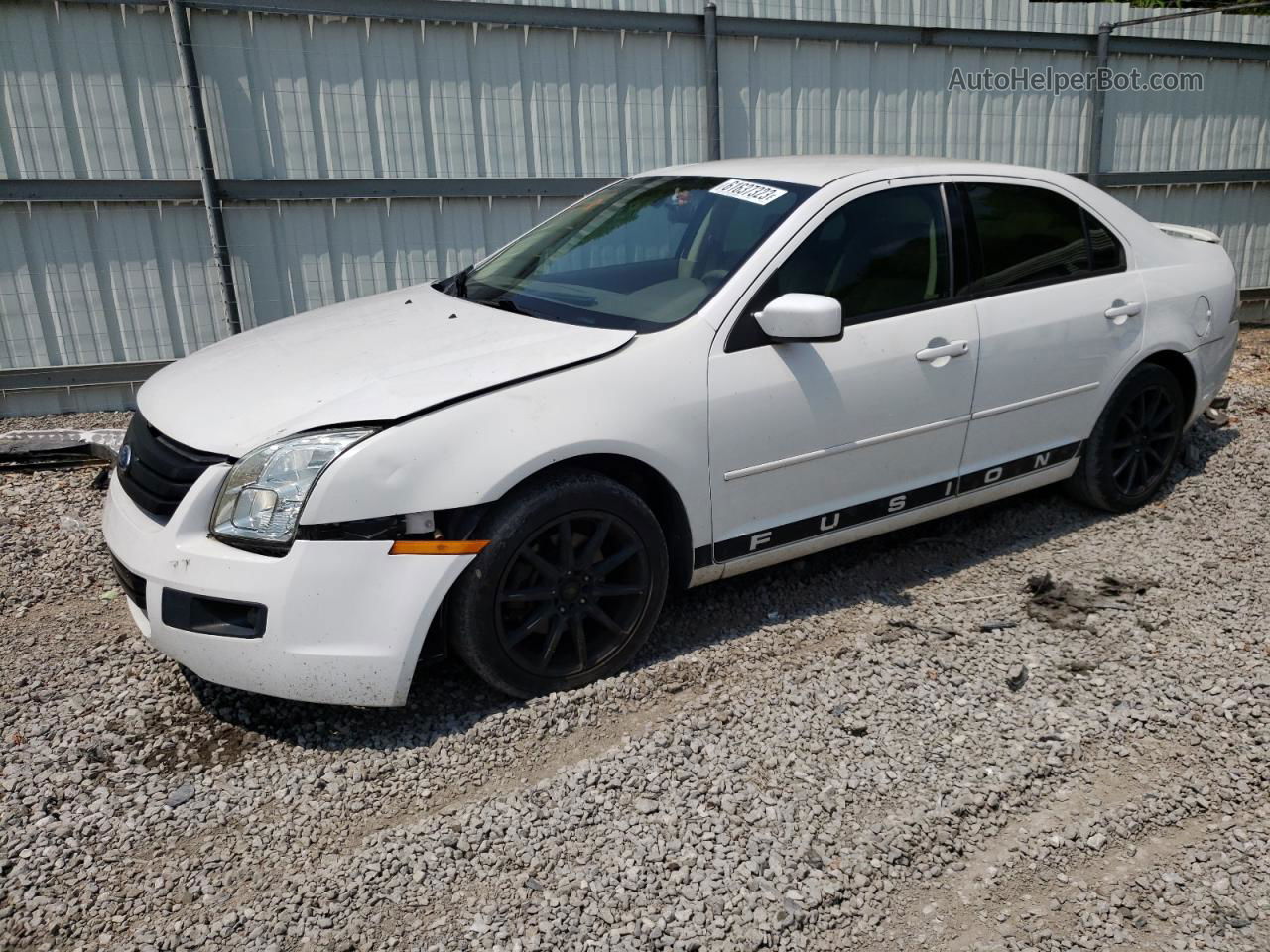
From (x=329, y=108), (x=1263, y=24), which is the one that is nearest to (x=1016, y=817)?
(x=329, y=108)

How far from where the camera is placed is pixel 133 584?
3320mm

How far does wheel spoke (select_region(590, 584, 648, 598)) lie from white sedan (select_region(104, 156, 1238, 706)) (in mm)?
25

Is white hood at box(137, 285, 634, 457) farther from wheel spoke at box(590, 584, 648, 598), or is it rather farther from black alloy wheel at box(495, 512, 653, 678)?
wheel spoke at box(590, 584, 648, 598)

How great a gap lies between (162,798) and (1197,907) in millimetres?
2824

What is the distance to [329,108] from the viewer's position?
6.81 metres

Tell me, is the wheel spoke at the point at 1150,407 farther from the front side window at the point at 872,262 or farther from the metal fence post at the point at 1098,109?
the metal fence post at the point at 1098,109

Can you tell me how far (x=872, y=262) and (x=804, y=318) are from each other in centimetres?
66

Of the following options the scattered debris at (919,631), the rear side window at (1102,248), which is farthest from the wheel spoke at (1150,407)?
the scattered debris at (919,631)

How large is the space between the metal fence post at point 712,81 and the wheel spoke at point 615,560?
5.02 m

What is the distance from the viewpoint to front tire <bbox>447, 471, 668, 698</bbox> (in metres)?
3.23

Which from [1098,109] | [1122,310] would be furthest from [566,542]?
[1098,109]

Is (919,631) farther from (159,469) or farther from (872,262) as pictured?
(159,469)

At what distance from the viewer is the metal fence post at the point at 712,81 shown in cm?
749

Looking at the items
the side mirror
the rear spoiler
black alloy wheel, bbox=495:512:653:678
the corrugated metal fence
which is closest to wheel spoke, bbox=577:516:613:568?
black alloy wheel, bbox=495:512:653:678
